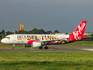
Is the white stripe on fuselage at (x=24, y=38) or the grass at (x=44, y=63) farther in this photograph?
the white stripe on fuselage at (x=24, y=38)

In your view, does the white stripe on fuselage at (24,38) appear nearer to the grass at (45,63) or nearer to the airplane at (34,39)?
the airplane at (34,39)

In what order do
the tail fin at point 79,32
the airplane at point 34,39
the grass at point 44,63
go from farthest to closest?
1. the tail fin at point 79,32
2. the airplane at point 34,39
3. the grass at point 44,63

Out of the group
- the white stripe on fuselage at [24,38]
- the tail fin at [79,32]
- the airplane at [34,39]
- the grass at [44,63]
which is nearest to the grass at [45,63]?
the grass at [44,63]

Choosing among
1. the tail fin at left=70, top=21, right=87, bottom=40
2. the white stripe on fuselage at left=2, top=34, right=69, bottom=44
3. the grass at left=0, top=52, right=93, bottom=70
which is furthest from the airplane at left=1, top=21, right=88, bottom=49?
the grass at left=0, top=52, right=93, bottom=70

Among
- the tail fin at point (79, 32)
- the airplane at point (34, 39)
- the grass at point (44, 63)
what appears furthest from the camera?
the tail fin at point (79, 32)

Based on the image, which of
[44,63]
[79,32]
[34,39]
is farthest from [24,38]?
[44,63]

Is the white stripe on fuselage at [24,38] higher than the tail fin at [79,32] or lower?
lower

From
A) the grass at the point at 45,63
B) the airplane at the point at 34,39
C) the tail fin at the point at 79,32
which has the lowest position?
the grass at the point at 45,63

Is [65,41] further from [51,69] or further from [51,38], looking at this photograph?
[51,69]

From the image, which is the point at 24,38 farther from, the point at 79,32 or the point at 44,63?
the point at 44,63

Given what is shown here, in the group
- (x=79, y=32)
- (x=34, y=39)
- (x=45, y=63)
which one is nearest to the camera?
(x=45, y=63)

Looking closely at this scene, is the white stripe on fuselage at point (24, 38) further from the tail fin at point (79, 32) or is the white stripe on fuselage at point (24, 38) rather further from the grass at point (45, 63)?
the grass at point (45, 63)

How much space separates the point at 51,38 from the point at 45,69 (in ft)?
90.7

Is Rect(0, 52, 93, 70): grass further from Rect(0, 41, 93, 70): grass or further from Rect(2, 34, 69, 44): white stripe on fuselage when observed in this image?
Rect(2, 34, 69, 44): white stripe on fuselage
